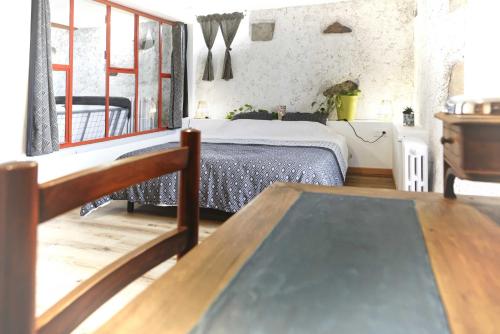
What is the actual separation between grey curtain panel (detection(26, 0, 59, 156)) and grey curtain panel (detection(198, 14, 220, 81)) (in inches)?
102

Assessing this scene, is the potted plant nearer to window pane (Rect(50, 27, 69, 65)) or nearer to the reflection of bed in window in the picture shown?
the reflection of bed in window

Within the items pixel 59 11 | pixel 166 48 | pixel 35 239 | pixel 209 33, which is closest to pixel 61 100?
pixel 59 11

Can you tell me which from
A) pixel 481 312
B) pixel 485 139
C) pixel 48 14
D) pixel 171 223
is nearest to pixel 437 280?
pixel 481 312

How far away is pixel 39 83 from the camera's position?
11.7 feet

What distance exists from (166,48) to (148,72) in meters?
0.54

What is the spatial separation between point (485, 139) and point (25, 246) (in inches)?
41.9

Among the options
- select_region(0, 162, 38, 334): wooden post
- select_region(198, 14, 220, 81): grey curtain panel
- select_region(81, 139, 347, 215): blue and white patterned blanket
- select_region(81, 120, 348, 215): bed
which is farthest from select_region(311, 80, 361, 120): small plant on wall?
select_region(0, 162, 38, 334): wooden post

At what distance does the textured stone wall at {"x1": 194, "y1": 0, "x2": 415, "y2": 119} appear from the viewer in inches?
206

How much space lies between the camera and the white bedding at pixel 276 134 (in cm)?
413

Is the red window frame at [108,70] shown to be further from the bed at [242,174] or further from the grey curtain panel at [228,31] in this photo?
the bed at [242,174]

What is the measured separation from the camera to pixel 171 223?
3258mm

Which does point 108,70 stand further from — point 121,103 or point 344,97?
point 344,97

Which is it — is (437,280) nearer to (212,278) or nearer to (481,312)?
(481,312)

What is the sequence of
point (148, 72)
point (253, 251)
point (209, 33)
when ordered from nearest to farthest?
1. point (253, 251)
2. point (148, 72)
3. point (209, 33)
